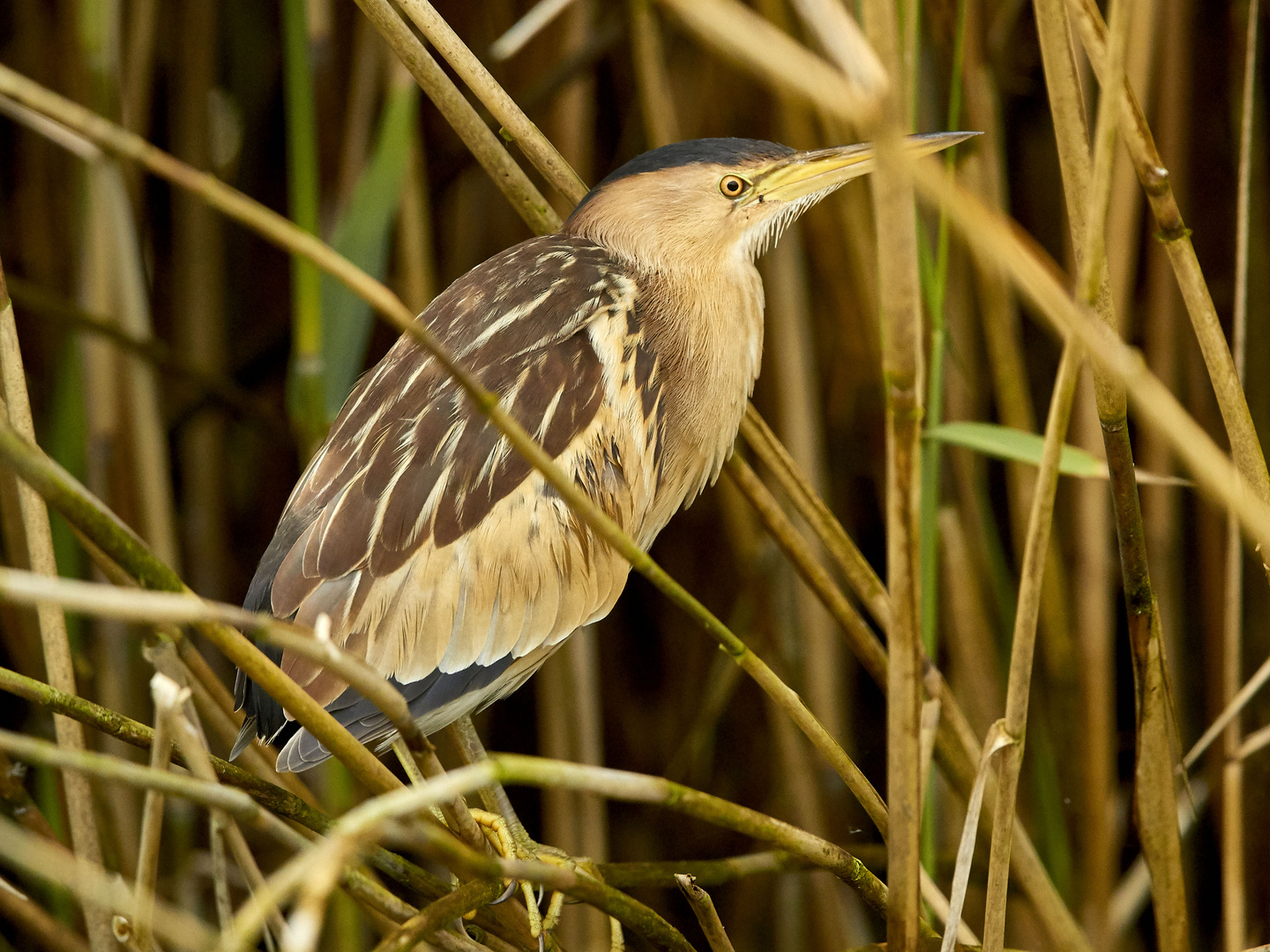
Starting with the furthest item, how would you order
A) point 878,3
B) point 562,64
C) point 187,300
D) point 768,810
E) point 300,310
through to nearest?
point 768,810
point 187,300
point 562,64
point 300,310
point 878,3

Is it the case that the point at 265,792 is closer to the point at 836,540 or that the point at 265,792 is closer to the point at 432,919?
the point at 432,919

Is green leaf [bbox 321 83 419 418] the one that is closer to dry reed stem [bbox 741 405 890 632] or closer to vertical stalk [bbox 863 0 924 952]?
dry reed stem [bbox 741 405 890 632]

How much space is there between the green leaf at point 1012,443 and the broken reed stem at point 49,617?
76 centimetres

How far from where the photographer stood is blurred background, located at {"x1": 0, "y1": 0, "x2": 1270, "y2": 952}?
1478 millimetres

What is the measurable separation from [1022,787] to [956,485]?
1.70 feet

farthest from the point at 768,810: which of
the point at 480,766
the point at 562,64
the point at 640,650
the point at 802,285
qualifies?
the point at 480,766

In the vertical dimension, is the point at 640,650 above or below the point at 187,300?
below

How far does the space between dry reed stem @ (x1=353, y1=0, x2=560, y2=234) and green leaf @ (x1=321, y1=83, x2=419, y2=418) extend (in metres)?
0.15

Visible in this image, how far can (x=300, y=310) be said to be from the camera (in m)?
1.15

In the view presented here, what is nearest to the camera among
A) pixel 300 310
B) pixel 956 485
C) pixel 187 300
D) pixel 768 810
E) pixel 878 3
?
pixel 878 3

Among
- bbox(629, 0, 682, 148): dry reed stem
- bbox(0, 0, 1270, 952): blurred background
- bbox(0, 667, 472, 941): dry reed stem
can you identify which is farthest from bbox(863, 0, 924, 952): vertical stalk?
bbox(629, 0, 682, 148): dry reed stem

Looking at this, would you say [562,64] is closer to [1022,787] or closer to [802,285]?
[802,285]

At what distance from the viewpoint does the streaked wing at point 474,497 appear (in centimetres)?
110

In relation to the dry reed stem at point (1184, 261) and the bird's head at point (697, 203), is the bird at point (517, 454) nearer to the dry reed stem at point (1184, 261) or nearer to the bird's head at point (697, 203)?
the bird's head at point (697, 203)
